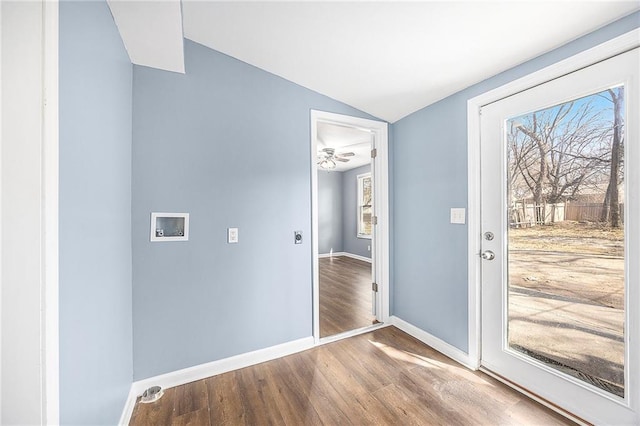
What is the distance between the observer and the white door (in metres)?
→ 1.38

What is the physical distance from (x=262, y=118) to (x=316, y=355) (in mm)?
2108

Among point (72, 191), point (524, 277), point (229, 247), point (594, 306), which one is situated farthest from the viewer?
point (229, 247)

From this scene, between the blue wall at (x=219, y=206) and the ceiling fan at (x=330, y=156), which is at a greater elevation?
the ceiling fan at (x=330, y=156)

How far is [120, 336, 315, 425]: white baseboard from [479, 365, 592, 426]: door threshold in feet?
4.72

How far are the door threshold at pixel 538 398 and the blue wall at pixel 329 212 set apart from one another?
17.5ft

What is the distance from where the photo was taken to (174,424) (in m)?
1.57

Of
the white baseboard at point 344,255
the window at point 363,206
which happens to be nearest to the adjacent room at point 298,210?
the white baseboard at point 344,255

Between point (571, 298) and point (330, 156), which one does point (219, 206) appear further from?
point (330, 156)

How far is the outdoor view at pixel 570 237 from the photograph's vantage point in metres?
1.42

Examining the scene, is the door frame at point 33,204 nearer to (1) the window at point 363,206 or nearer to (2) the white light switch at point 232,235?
(2) the white light switch at point 232,235

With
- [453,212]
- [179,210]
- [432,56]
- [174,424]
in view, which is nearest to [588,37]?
[432,56]

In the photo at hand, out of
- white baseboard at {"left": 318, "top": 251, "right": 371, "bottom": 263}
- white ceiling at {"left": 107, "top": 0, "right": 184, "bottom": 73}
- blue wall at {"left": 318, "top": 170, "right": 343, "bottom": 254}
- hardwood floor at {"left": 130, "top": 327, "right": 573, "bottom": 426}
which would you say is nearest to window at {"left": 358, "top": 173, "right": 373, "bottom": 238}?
white baseboard at {"left": 318, "top": 251, "right": 371, "bottom": 263}

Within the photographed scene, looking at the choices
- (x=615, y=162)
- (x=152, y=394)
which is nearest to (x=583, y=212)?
(x=615, y=162)

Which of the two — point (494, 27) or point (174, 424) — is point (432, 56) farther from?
point (174, 424)
